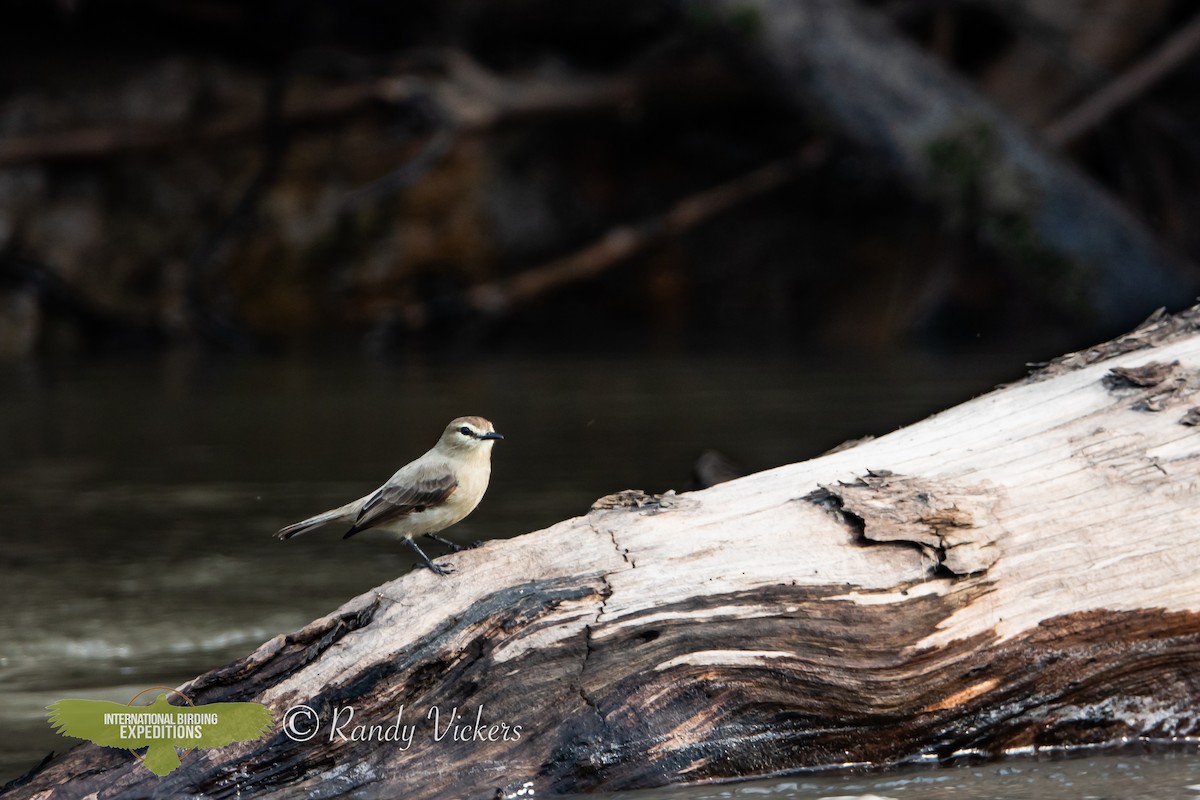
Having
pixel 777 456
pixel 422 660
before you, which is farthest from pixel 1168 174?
pixel 422 660

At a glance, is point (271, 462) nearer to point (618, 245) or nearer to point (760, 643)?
point (760, 643)

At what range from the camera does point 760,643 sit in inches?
111

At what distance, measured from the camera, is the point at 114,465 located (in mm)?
7125

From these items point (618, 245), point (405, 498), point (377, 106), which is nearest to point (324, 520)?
point (405, 498)

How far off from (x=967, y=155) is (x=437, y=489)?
7267 millimetres

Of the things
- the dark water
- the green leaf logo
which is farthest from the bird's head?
the dark water

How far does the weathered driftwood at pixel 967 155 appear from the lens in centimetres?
946

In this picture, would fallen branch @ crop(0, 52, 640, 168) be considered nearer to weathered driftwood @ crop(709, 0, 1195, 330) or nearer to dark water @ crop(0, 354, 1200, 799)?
dark water @ crop(0, 354, 1200, 799)

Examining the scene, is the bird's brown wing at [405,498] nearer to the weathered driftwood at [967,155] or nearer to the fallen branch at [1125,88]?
the weathered driftwood at [967,155]

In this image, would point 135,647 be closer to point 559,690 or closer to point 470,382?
point 559,690

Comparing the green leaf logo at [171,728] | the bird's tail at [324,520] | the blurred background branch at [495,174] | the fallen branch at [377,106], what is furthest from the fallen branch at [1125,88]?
the green leaf logo at [171,728]

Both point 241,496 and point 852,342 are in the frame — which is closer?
point 241,496

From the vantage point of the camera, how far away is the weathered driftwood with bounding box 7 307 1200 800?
2.70m

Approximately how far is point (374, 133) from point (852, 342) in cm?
521
